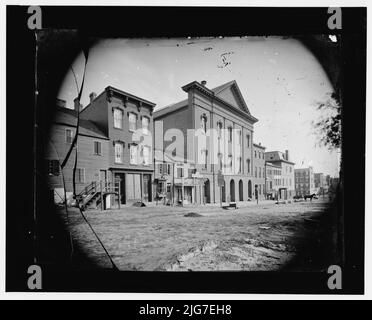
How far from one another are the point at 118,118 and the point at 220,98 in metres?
1.50

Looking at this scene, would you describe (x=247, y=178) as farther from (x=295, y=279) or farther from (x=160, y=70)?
(x=160, y=70)

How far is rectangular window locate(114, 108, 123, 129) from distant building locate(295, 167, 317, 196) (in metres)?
2.62

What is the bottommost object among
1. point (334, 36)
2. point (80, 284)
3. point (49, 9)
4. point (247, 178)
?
point (80, 284)

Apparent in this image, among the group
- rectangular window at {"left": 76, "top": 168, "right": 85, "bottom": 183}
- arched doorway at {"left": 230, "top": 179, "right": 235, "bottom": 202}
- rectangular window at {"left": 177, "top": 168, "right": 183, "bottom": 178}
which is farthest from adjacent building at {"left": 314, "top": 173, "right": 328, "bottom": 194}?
rectangular window at {"left": 76, "top": 168, "right": 85, "bottom": 183}

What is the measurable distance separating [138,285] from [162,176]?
4.78ft

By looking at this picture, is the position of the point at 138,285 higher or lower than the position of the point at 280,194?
lower

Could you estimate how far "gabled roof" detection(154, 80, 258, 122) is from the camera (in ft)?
9.66

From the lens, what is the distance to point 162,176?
10.3ft

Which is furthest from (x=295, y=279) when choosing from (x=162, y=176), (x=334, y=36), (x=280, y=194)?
(x=334, y=36)

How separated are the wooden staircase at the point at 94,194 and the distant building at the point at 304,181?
8.70 ft

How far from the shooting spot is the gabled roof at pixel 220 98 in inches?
116

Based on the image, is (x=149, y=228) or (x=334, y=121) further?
(x=149, y=228)

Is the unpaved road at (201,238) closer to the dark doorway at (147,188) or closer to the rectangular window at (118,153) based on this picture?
the dark doorway at (147,188)

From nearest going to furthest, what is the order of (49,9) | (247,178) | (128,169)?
(49,9) → (128,169) → (247,178)
